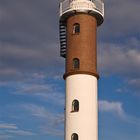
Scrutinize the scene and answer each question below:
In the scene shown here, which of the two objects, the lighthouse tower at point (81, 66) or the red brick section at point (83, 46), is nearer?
the lighthouse tower at point (81, 66)

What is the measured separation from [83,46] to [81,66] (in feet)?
7.06

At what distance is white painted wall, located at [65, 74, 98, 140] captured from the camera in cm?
4106

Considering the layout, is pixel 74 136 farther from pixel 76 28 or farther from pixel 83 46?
pixel 76 28

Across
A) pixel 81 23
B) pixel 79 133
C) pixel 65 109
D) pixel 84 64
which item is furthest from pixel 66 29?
pixel 79 133

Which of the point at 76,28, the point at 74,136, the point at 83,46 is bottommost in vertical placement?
the point at 74,136

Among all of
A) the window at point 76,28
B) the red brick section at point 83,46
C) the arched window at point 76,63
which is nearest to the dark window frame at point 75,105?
the red brick section at point 83,46

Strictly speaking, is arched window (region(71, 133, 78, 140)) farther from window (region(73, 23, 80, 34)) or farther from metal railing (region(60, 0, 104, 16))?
metal railing (region(60, 0, 104, 16))

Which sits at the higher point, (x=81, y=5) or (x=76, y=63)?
(x=81, y=5)

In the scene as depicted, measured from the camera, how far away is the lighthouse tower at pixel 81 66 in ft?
136

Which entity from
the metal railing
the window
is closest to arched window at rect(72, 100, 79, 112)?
the window

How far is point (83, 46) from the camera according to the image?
4319 centimetres

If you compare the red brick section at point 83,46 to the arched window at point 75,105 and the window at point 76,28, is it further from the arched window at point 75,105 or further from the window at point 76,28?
the arched window at point 75,105

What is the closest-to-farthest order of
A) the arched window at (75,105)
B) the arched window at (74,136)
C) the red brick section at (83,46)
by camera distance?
the arched window at (74,136) < the arched window at (75,105) < the red brick section at (83,46)

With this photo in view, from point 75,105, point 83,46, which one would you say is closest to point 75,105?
point 75,105
